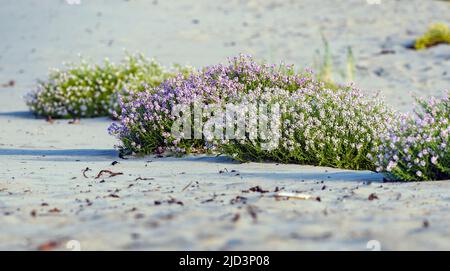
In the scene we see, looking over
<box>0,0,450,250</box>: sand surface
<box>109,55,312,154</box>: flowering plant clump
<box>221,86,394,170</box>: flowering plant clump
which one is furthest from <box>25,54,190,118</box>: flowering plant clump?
<box>221,86,394,170</box>: flowering plant clump

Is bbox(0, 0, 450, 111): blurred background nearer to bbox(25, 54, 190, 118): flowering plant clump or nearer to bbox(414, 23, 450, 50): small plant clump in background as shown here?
bbox(414, 23, 450, 50): small plant clump in background

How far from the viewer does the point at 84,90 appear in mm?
11680

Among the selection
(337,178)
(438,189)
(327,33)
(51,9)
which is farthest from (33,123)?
(51,9)

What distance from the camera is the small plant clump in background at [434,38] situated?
16047mm

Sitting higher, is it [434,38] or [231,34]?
[231,34]

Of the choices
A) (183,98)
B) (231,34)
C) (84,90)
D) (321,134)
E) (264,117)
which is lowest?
(321,134)

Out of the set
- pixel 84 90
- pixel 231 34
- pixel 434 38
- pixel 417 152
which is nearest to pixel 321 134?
pixel 417 152

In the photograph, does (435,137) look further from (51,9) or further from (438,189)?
(51,9)

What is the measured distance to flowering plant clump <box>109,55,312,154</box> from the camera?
6.95 metres

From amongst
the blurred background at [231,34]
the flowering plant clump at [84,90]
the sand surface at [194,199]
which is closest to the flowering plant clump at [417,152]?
the sand surface at [194,199]

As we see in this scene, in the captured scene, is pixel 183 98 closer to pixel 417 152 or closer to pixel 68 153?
pixel 68 153

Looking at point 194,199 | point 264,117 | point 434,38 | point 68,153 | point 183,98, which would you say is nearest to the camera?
point 194,199

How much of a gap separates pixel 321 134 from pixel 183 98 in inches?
56.5
